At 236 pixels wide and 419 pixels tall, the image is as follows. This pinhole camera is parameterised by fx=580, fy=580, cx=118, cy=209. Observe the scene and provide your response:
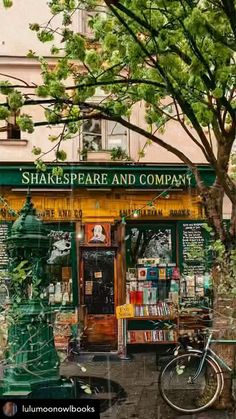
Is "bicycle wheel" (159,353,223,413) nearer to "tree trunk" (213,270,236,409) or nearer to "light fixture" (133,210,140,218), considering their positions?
"tree trunk" (213,270,236,409)

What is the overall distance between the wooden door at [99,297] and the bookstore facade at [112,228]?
19 millimetres

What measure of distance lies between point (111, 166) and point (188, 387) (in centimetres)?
589

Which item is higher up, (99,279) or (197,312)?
(99,279)

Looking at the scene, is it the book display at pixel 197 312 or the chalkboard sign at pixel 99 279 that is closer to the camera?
the book display at pixel 197 312

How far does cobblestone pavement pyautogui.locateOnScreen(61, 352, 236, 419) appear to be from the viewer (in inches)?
239

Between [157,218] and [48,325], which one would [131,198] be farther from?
[48,325]

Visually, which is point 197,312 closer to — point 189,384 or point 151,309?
point 189,384

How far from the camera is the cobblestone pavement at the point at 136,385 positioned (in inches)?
239

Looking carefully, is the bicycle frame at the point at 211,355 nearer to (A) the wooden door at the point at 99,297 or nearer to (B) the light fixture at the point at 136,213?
(A) the wooden door at the point at 99,297

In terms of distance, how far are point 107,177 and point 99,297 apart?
92.8 inches

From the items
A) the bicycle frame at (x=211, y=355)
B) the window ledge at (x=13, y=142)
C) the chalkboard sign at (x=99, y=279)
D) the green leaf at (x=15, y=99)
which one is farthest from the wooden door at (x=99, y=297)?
the green leaf at (x=15, y=99)

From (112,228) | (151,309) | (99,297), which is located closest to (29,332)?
(151,309)

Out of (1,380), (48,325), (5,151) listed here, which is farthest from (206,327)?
(5,151)

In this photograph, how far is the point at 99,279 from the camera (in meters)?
11.3
